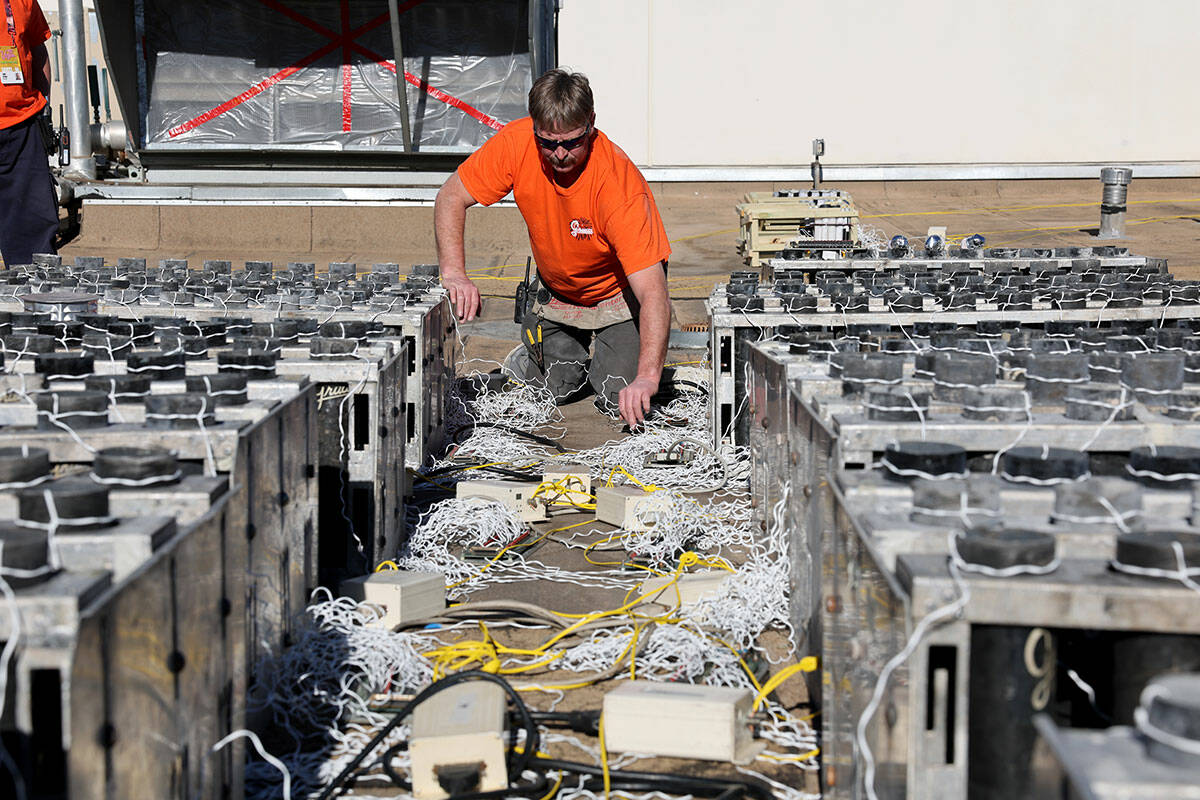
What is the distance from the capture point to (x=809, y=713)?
334cm

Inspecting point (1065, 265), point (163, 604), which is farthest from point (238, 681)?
point (1065, 265)

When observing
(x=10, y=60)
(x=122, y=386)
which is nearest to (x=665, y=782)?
(x=122, y=386)

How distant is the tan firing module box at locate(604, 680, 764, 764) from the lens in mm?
3018

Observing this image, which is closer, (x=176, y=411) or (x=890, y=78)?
(x=176, y=411)

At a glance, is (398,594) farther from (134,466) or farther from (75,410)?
(134,466)

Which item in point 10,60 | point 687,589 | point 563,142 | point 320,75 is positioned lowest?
point 687,589

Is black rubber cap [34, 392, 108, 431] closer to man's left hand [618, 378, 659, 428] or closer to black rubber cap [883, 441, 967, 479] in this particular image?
black rubber cap [883, 441, 967, 479]

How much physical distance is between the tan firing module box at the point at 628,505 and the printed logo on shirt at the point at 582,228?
2154mm

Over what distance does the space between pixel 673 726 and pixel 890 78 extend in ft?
48.2

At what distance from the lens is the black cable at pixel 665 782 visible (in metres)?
2.86

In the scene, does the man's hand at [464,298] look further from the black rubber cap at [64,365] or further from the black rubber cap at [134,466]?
the black rubber cap at [134,466]

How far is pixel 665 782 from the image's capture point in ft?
9.46

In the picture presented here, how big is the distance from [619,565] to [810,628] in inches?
56.2

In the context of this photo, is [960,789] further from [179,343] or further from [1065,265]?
[1065,265]
